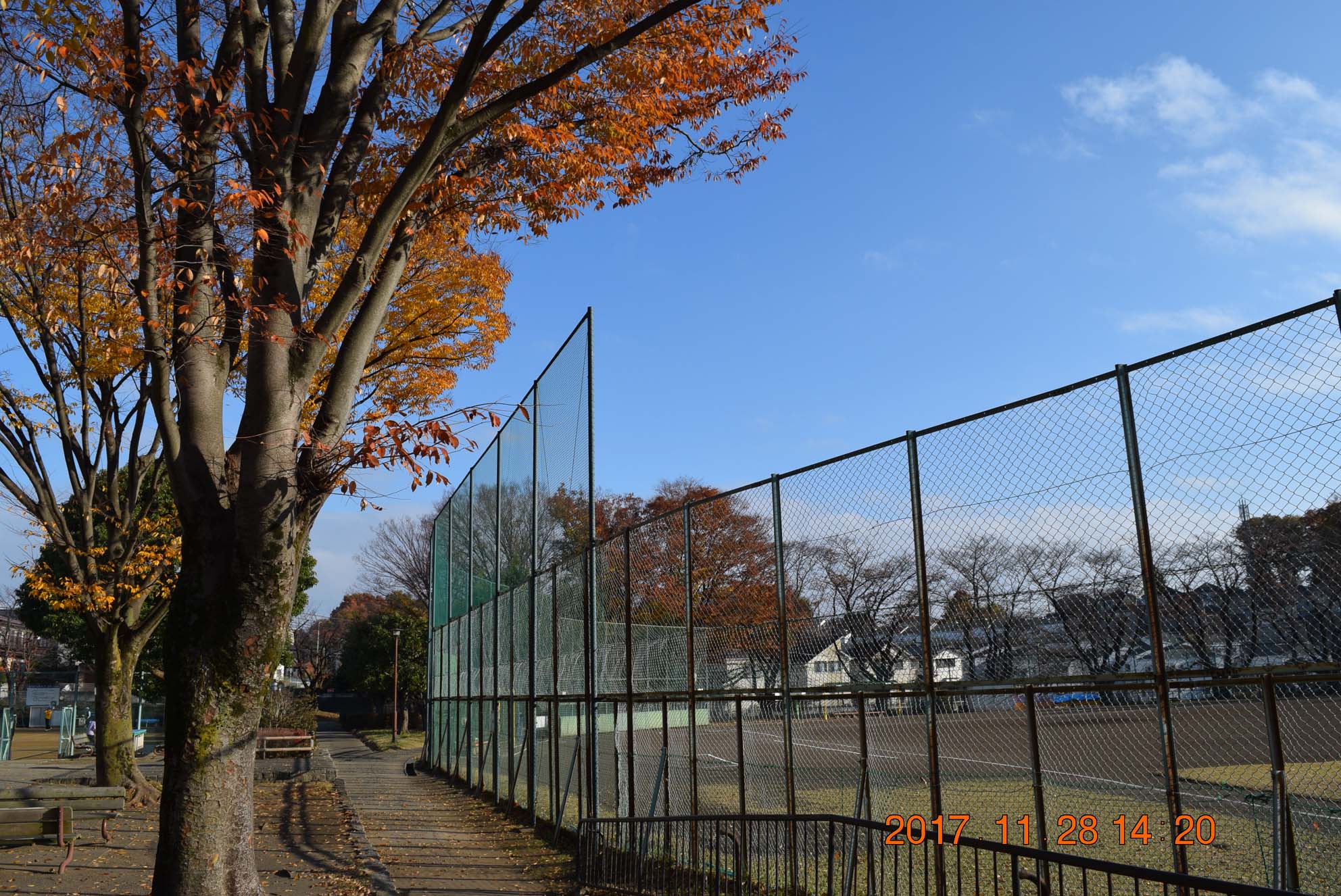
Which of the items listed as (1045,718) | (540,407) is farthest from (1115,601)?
(540,407)

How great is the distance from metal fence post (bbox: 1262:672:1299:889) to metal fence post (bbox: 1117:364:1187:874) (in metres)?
0.38

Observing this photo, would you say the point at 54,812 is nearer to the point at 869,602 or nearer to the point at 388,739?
the point at 869,602

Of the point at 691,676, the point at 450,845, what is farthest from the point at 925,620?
the point at 450,845

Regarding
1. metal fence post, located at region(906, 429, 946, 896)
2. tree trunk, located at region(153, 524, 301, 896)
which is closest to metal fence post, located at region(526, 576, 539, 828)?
tree trunk, located at region(153, 524, 301, 896)

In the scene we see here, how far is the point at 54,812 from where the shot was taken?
9984mm

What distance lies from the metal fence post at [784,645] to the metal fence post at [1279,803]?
10.8ft

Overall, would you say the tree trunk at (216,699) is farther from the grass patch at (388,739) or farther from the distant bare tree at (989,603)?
the grass patch at (388,739)

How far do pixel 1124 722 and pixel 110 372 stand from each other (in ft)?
47.1

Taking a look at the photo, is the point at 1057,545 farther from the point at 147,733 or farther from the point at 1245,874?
the point at 147,733

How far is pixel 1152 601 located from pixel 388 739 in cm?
4021

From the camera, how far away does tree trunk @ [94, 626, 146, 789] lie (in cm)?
1422

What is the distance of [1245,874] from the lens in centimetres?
679

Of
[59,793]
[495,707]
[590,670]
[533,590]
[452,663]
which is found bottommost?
[59,793]

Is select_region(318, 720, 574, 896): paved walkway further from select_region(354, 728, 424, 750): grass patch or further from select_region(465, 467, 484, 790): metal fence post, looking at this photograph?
select_region(354, 728, 424, 750): grass patch
